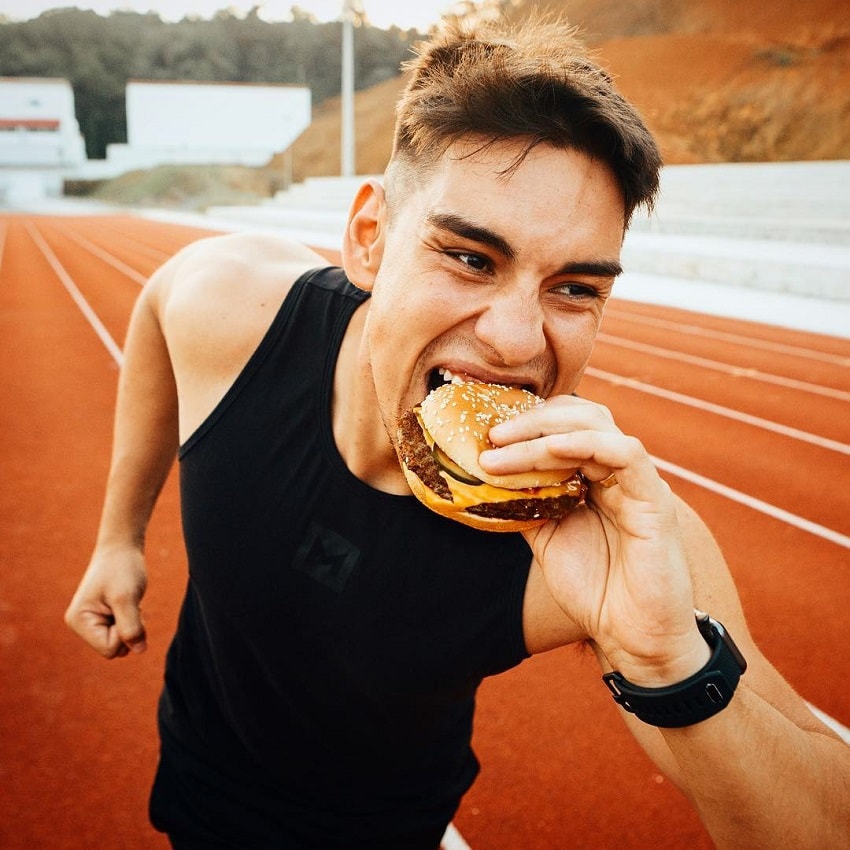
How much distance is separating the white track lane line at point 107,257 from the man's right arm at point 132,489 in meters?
14.5

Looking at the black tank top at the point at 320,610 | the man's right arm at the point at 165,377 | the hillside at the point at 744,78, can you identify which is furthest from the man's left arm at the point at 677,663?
the hillside at the point at 744,78

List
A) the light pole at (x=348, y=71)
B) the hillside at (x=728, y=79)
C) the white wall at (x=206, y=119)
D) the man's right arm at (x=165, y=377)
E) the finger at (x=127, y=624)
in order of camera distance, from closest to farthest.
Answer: the man's right arm at (x=165, y=377)
the finger at (x=127, y=624)
the light pole at (x=348, y=71)
the hillside at (x=728, y=79)
the white wall at (x=206, y=119)

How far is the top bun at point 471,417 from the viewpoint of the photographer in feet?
4.80

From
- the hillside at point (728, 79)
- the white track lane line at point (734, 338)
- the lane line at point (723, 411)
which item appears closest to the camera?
the lane line at point (723, 411)

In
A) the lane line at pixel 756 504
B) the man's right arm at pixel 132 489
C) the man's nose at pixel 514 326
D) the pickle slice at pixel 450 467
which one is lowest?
the lane line at pixel 756 504

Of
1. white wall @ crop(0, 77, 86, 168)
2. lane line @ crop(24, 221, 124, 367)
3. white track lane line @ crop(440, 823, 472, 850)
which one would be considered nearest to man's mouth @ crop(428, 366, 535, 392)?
white track lane line @ crop(440, 823, 472, 850)

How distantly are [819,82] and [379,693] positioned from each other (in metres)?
40.4

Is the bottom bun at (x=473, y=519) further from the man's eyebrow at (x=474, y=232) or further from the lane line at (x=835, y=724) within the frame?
the lane line at (x=835, y=724)

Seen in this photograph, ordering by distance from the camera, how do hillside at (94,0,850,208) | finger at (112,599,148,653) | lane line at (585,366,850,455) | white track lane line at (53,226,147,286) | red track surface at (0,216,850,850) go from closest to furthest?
1. finger at (112,599,148,653)
2. red track surface at (0,216,850,850)
3. lane line at (585,366,850,455)
4. white track lane line at (53,226,147,286)
5. hillside at (94,0,850,208)

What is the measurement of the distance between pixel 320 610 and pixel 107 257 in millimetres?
22138

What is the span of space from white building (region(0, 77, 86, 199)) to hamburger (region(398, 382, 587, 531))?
7080cm

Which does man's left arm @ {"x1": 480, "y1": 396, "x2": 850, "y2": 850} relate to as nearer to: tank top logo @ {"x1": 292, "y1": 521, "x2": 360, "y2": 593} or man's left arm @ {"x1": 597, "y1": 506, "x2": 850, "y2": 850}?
man's left arm @ {"x1": 597, "y1": 506, "x2": 850, "y2": 850}

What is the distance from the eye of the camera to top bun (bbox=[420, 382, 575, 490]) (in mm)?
1463

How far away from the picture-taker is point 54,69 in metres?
83.3
